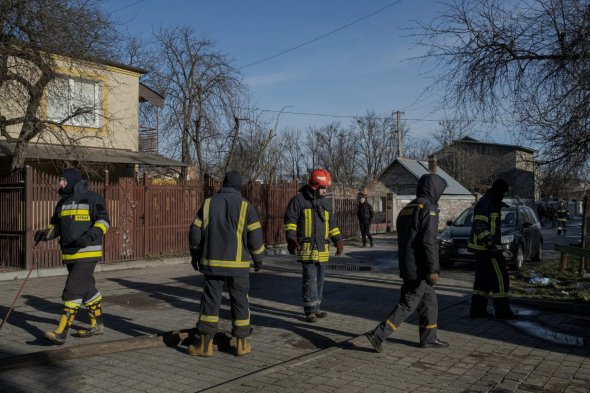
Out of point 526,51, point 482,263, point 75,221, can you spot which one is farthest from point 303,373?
point 526,51

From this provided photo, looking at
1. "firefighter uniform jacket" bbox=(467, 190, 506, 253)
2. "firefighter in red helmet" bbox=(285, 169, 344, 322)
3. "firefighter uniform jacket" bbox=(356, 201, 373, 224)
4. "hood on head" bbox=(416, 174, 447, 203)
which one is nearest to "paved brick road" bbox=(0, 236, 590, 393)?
"firefighter in red helmet" bbox=(285, 169, 344, 322)

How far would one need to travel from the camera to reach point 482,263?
24.7 feet

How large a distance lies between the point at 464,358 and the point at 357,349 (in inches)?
43.4

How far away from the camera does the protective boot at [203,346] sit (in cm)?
558

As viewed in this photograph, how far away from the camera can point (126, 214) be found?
1348 centimetres

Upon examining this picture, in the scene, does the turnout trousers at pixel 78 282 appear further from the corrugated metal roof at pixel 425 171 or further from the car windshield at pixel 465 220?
the corrugated metal roof at pixel 425 171

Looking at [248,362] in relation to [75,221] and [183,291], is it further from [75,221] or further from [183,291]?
[183,291]

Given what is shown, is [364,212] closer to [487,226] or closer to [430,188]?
[487,226]

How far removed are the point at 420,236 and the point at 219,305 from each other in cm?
222

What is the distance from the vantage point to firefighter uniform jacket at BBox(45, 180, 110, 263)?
6.04 meters

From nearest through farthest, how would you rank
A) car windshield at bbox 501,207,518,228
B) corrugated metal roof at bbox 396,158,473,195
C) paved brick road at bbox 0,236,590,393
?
paved brick road at bbox 0,236,590,393 < car windshield at bbox 501,207,518,228 < corrugated metal roof at bbox 396,158,473,195

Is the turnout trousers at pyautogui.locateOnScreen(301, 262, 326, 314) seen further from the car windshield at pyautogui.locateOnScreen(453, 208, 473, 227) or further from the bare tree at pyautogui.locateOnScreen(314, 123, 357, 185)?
the bare tree at pyautogui.locateOnScreen(314, 123, 357, 185)

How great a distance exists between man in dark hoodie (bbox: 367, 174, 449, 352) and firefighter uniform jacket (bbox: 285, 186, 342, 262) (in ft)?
4.92

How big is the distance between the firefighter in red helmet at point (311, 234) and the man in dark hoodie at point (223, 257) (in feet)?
4.91
